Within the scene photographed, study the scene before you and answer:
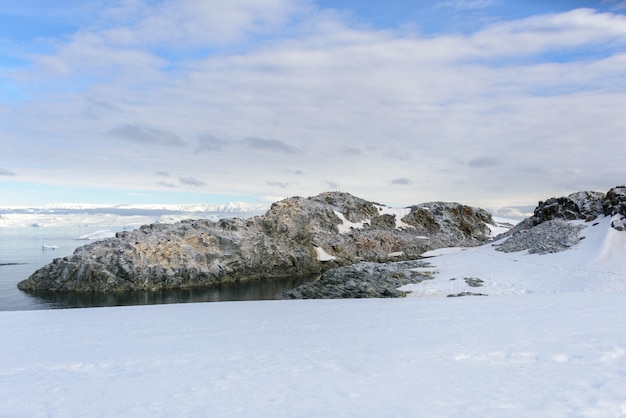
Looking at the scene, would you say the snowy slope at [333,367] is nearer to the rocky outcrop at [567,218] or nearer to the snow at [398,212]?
the rocky outcrop at [567,218]

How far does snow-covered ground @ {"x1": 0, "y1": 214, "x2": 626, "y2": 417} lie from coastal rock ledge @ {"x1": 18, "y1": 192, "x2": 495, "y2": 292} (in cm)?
3362

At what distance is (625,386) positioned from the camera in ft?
29.4

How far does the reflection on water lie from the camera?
46.4 meters

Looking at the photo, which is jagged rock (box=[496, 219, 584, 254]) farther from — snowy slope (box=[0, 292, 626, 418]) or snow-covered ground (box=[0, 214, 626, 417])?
snowy slope (box=[0, 292, 626, 418])

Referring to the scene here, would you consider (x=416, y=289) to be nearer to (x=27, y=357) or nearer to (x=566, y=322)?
(x=566, y=322)

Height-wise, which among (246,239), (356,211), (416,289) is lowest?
(416,289)

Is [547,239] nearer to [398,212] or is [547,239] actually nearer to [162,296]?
[162,296]

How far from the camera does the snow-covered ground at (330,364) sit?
8898 mm

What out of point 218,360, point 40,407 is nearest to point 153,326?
point 218,360

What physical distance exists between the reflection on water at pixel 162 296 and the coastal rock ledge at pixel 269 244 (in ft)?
8.36

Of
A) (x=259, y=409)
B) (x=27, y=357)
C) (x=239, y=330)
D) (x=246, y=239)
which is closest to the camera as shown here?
(x=259, y=409)

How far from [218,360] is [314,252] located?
64.2 meters

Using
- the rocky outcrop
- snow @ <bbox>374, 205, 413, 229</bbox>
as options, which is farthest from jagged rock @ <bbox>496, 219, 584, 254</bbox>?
snow @ <bbox>374, 205, 413, 229</bbox>

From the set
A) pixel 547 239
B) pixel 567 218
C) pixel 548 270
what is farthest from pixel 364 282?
pixel 567 218
